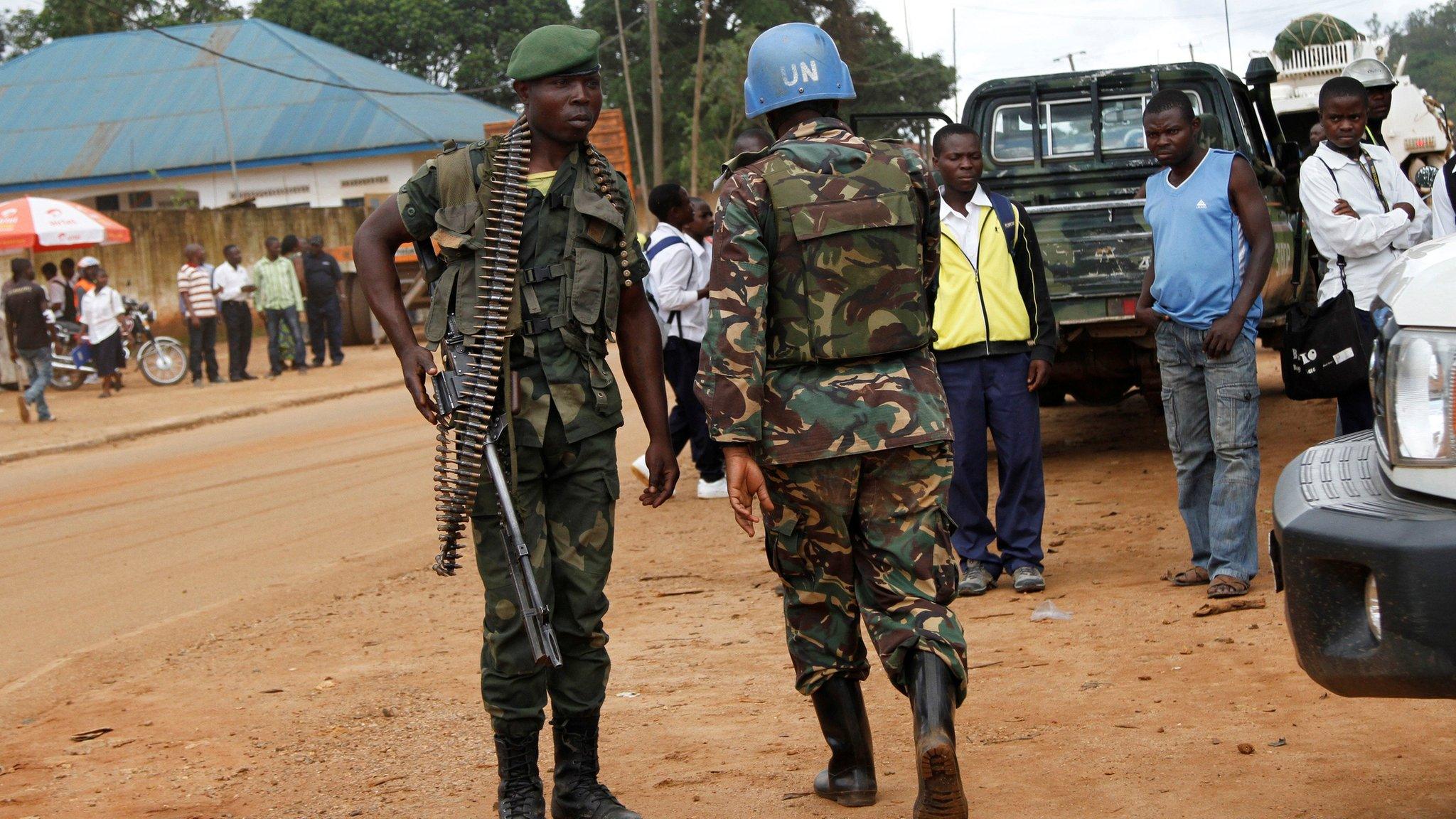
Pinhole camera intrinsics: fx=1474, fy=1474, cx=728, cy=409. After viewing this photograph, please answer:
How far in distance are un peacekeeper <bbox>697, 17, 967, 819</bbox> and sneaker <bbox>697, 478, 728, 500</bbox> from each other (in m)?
5.58

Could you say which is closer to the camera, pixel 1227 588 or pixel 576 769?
pixel 576 769

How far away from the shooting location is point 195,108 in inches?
1553

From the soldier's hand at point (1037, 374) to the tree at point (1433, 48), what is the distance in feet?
162

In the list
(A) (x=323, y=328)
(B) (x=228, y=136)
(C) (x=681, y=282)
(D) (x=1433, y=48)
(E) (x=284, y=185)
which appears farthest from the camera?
(D) (x=1433, y=48)

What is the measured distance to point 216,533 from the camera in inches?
364

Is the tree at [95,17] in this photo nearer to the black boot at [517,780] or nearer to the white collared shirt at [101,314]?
the white collared shirt at [101,314]

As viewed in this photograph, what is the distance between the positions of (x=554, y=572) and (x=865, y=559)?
81 centimetres

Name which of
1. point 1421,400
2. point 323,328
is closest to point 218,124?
point 323,328

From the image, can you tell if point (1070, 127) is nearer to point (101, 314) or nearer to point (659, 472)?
point (659, 472)

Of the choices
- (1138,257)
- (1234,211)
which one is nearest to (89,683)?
(1234,211)

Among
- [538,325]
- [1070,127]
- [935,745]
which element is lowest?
[935,745]

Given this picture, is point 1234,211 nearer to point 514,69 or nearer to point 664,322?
point 514,69

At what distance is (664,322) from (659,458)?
4.80m

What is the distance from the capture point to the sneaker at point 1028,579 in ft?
20.4
